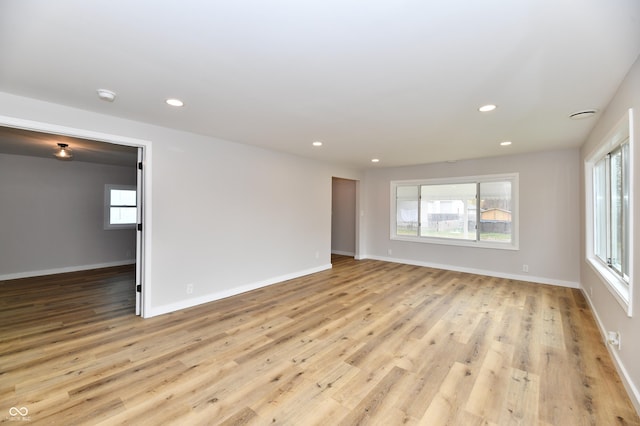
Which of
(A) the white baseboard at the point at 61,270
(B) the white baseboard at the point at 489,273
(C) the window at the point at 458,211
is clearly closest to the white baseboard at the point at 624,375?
(B) the white baseboard at the point at 489,273

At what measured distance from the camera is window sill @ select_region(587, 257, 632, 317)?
7.28ft

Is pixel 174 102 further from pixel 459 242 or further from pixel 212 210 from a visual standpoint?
pixel 459 242

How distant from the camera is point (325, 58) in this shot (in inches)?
74.9

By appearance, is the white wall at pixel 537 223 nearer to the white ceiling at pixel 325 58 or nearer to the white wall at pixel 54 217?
the white ceiling at pixel 325 58

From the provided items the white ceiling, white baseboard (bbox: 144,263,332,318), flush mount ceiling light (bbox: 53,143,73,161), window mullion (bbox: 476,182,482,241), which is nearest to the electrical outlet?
the white ceiling

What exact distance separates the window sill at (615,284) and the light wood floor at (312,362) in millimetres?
603

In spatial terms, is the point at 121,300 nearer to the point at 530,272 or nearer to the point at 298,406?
the point at 298,406

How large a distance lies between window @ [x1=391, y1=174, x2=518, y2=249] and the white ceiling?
240 cm

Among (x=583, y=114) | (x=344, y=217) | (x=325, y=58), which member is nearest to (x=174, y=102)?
(x=325, y=58)

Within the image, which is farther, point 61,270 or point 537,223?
point 61,270

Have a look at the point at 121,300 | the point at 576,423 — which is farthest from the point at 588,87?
the point at 121,300

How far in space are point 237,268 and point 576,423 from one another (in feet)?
13.3

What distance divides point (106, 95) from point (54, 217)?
5119 millimetres

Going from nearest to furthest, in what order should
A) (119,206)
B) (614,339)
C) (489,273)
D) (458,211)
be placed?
1. (614,339)
2. (489,273)
3. (458,211)
4. (119,206)
